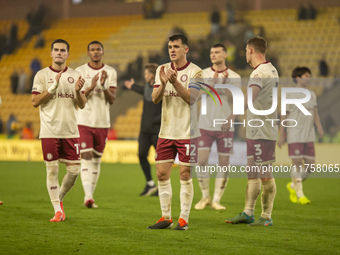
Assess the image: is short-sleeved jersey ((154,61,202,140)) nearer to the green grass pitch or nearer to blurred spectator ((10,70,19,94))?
the green grass pitch

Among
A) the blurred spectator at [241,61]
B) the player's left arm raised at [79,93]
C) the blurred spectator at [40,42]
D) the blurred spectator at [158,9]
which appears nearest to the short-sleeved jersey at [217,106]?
the player's left arm raised at [79,93]

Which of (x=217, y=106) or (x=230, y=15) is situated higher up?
(x=230, y=15)

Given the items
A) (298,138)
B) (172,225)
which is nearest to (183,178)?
(172,225)

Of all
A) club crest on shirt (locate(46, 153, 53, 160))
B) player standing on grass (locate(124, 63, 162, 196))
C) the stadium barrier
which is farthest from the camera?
the stadium barrier

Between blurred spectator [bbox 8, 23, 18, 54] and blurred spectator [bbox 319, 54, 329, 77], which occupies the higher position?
blurred spectator [bbox 8, 23, 18, 54]

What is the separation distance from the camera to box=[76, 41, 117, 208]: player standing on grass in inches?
374

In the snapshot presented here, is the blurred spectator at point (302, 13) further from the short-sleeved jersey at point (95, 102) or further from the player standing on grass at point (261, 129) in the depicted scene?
the player standing on grass at point (261, 129)

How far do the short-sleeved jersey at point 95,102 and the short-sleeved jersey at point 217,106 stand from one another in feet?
4.83

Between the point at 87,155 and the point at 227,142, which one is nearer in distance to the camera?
the point at 227,142

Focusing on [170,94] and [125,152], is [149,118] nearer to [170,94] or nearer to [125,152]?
[170,94]

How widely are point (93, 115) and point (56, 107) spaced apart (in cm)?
177

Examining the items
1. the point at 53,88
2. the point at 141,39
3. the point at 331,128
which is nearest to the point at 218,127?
the point at 53,88

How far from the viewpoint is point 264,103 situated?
24.5 ft

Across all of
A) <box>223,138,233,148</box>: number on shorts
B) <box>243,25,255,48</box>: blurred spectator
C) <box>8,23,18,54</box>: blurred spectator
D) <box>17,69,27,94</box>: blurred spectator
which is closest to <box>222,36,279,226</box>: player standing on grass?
<box>223,138,233,148</box>: number on shorts
